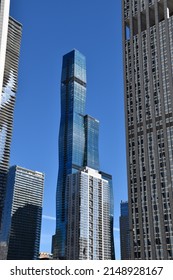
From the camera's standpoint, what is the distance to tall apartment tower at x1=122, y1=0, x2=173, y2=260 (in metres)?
111

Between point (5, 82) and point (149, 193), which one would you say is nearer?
point (149, 193)

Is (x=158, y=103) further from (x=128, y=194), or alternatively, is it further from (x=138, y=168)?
(x=128, y=194)

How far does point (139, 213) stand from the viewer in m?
116

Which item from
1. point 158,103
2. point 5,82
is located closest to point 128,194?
point 158,103

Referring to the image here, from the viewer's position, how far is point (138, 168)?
12188 centimetres

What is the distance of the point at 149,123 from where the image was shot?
124938 millimetres

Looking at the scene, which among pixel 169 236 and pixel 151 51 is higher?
pixel 151 51

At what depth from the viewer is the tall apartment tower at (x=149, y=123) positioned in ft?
364
